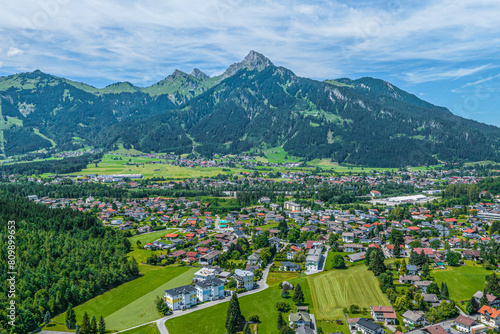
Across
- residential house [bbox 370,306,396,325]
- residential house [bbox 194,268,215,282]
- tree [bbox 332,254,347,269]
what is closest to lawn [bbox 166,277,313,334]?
residential house [bbox 194,268,215,282]

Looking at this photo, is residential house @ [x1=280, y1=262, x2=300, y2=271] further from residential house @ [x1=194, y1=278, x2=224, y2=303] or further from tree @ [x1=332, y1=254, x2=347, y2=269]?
residential house @ [x1=194, y1=278, x2=224, y2=303]

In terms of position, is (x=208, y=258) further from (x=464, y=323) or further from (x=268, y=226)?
(x=464, y=323)

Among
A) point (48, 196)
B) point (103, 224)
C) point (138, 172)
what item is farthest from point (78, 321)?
point (138, 172)

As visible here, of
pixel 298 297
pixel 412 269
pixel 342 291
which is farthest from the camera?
pixel 412 269

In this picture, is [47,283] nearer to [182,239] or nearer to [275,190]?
[182,239]

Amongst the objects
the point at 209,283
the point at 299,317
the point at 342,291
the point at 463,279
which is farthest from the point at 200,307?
the point at 463,279

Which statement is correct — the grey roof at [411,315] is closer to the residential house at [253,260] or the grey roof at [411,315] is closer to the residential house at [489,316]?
the residential house at [489,316]
